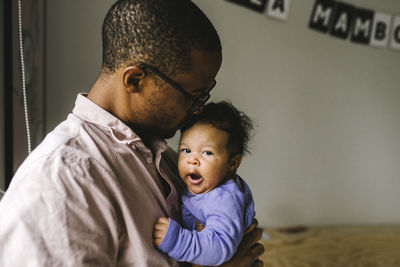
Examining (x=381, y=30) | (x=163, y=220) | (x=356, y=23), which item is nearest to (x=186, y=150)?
(x=163, y=220)

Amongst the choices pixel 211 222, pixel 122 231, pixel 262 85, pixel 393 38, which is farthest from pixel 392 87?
pixel 122 231

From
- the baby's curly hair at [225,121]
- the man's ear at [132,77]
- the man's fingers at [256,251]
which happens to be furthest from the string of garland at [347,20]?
the man's fingers at [256,251]

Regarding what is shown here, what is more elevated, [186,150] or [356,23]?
[356,23]

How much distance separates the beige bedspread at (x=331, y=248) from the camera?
224cm

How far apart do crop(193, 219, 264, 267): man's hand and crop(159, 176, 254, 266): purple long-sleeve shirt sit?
0.07 meters

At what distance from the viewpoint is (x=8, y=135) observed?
34.0 inches

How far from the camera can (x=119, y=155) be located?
0.81 metres

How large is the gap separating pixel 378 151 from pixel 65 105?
2.53m

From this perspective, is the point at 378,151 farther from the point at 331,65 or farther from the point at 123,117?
the point at 123,117

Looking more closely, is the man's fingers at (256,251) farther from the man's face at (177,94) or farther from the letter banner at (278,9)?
the letter banner at (278,9)

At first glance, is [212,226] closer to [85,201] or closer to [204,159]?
[204,159]

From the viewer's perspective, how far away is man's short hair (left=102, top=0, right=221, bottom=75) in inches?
32.7

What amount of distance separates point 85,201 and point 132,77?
1.19ft

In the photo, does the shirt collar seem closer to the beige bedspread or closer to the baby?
the baby
